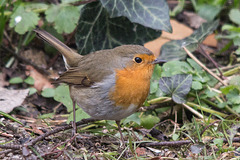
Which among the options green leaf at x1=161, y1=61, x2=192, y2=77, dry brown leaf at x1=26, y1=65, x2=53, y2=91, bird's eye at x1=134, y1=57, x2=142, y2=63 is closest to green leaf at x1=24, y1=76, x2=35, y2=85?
dry brown leaf at x1=26, y1=65, x2=53, y2=91

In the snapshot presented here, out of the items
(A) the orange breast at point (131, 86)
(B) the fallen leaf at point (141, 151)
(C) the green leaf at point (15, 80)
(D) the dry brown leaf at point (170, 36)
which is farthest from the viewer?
(D) the dry brown leaf at point (170, 36)

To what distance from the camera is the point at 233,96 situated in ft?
13.6

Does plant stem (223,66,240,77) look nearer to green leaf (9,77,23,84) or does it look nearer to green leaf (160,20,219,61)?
green leaf (160,20,219,61)

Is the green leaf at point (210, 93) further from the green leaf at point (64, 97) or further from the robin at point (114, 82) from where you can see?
the green leaf at point (64, 97)

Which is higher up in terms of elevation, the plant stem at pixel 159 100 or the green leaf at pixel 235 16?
the green leaf at pixel 235 16

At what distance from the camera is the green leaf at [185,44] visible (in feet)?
16.0

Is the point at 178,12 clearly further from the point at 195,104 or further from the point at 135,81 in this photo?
the point at 135,81

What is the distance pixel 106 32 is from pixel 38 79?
108cm

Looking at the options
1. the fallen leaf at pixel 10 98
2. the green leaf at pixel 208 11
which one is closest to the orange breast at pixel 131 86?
the fallen leaf at pixel 10 98

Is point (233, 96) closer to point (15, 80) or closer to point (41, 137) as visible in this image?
point (41, 137)

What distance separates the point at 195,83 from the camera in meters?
4.22

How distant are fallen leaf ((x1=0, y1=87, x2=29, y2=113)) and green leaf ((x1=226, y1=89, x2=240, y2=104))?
2.29 meters

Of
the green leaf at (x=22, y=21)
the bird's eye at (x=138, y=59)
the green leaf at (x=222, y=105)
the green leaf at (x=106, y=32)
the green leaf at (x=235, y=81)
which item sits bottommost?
the green leaf at (x=222, y=105)

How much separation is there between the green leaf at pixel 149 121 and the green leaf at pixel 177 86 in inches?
11.8
